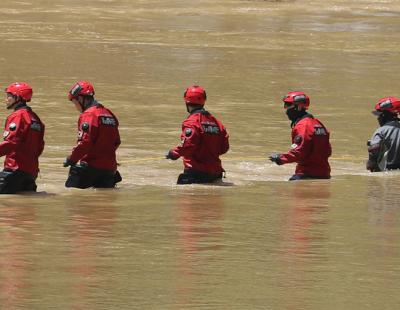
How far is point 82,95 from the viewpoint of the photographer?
1580cm

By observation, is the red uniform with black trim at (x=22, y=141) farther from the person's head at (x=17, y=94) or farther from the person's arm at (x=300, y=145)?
the person's arm at (x=300, y=145)

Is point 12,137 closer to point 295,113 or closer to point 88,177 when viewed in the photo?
point 88,177

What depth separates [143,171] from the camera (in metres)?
18.8

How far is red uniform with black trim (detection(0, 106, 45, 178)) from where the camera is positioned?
1487 centimetres

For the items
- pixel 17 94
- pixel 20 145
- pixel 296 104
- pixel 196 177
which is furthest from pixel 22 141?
pixel 296 104

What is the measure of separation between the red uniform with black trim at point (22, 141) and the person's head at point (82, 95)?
808 mm

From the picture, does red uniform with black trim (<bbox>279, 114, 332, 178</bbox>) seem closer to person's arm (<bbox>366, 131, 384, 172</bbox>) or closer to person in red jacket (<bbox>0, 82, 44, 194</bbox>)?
person's arm (<bbox>366, 131, 384, 172</bbox>)

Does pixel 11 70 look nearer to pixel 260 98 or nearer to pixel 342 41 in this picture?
pixel 260 98

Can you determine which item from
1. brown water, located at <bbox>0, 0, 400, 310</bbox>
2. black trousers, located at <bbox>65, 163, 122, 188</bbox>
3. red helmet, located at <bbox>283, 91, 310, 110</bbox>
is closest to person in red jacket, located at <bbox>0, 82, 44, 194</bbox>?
brown water, located at <bbox>0, 0, 400, 310</bbox>

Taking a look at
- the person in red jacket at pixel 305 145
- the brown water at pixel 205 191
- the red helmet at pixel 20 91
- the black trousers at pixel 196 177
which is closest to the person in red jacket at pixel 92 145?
the brown water at pixel 205 191

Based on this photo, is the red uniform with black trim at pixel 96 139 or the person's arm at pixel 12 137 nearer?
the person's arm at pixel 12 137

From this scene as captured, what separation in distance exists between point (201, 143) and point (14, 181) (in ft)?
7.41

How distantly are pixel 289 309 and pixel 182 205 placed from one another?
525cm

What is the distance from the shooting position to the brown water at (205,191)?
9930 mm
